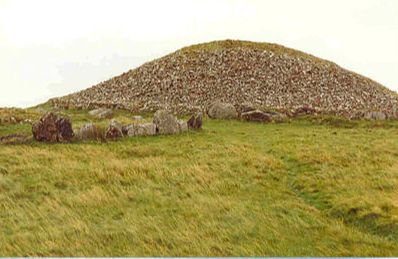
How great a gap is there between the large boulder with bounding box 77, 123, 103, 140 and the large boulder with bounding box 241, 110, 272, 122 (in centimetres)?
1527

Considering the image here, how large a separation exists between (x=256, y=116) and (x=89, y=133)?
1643cm

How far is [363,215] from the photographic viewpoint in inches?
724

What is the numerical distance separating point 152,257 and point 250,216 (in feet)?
15.2

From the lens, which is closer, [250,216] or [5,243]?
[5,243]

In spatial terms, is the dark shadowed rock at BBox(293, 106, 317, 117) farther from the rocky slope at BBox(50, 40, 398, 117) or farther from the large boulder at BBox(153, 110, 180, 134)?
the large boulder at BBox(153, 110, 180, 134)

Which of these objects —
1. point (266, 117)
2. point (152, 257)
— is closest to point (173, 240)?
point (152, 257)

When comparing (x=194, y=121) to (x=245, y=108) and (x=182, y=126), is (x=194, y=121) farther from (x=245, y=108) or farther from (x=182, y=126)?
(x=245, y=108)

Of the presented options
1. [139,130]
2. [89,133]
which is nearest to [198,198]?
[89,133]

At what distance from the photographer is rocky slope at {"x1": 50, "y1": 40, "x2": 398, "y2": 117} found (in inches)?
2111

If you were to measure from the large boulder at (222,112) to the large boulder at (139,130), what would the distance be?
11.8 metres

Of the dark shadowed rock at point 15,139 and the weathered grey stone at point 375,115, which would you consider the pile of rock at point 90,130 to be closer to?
the dark shadowed rock at point 15,139

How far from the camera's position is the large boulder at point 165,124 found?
34.8 m

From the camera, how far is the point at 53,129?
104 ft

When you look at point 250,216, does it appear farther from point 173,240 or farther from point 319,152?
point 319,152
